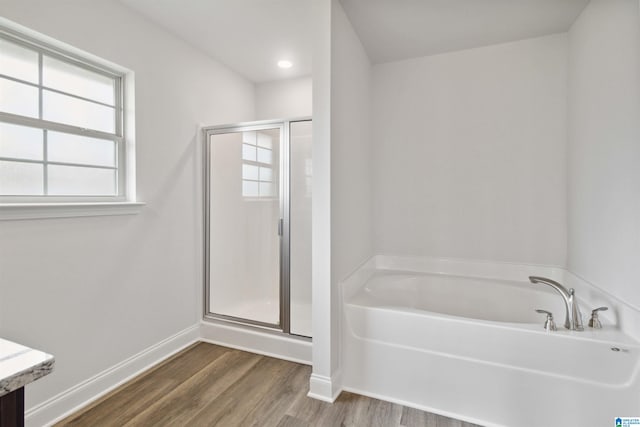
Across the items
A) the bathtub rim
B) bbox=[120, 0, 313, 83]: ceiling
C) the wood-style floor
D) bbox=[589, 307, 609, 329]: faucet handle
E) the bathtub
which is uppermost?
bbox=[120, 0, 313, 83]: ceiling

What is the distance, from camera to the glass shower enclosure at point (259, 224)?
8.48 ft

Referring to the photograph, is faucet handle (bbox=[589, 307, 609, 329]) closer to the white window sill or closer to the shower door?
the shower door

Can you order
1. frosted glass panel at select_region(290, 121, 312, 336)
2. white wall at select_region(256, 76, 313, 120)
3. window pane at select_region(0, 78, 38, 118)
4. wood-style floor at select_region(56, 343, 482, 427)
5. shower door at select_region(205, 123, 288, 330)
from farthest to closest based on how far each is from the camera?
white wall at select_region(256, 76, 313, 120) → shower door at select_region(205, 123, 288, 330) → frosted glass panel at select_region(290, 121, 312, 336) → wood-style floor at select_region(56, 343, 482, 427) → window pane at select_region(0, 78, 38, 118)

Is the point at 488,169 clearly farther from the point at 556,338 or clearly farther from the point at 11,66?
the point at 11,66

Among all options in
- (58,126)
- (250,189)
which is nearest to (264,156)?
(250,189)

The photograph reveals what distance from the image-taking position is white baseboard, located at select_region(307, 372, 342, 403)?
1.94m

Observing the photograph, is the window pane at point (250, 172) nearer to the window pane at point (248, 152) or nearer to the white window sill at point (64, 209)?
the window pane at point (248, 152)

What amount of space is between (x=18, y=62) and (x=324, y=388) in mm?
2471

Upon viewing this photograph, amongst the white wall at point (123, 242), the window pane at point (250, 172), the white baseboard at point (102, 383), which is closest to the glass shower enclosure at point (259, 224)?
the window pane at point (250, 172)

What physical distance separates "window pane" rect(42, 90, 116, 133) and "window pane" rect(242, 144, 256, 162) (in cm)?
98

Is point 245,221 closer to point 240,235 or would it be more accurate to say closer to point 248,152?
point 240,235

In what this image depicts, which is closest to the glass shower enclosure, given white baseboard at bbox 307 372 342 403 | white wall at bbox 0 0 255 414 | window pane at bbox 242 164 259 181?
window pane at bbox 242 164 259 181

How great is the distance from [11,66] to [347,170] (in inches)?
76.7

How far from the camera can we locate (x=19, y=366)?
0.67m
